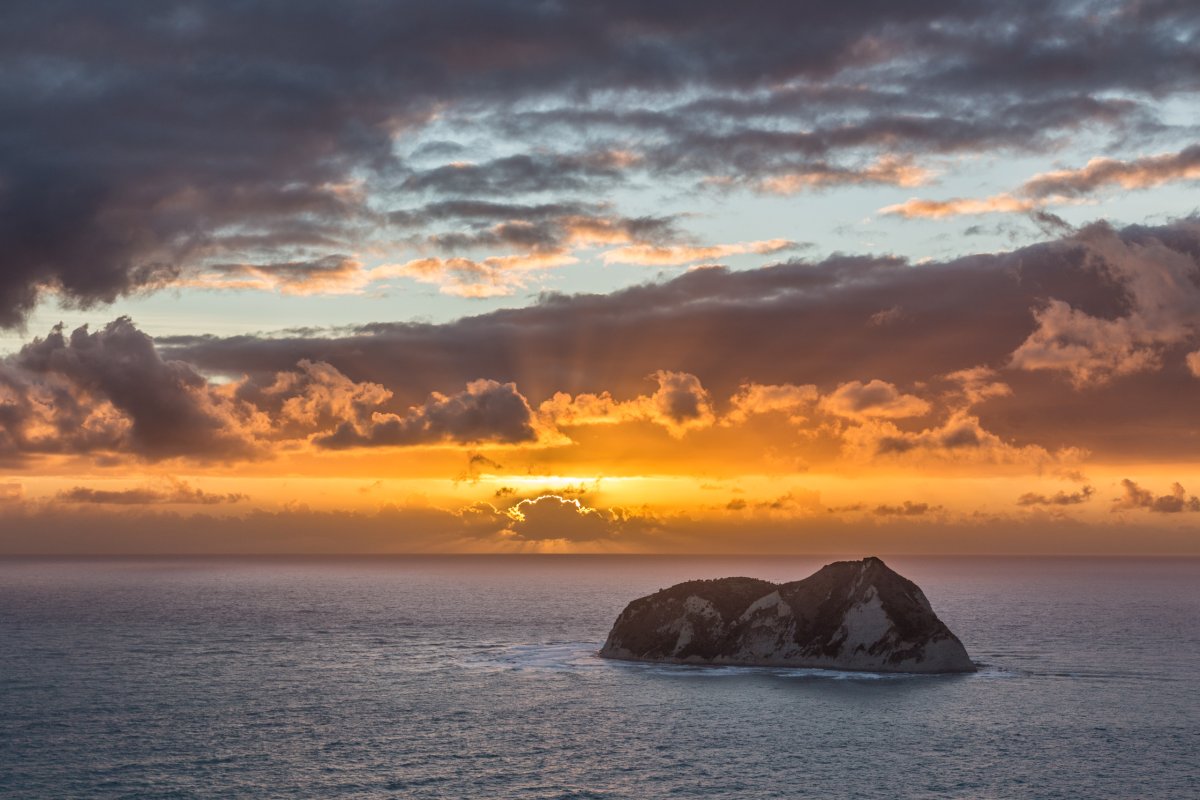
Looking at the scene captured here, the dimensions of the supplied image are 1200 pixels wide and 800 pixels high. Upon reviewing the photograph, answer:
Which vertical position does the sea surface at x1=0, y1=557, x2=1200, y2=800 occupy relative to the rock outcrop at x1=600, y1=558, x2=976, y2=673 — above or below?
below

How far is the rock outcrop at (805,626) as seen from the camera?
10069 cm

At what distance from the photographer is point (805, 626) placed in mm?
105250

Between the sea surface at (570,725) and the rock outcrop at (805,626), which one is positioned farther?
the rock outcrop at (805,626)

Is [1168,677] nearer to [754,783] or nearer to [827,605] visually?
[827,605]

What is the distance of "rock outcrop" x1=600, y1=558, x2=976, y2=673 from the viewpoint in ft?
330

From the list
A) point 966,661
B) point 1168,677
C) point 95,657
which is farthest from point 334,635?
point 1168,677

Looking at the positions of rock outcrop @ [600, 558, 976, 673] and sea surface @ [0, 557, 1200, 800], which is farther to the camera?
rock outcrop @ [600, 558, 976, 673]

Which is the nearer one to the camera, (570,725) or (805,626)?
(570,725)

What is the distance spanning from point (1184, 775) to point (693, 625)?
54099mm

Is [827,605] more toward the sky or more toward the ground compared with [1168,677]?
more toward the sky

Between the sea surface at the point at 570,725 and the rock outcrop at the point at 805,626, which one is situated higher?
the rock outcrop at the point at 805,626

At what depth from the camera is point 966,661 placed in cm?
10288

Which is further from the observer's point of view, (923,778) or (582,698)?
(582,698)

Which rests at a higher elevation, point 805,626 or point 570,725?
point 805,626
